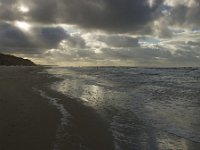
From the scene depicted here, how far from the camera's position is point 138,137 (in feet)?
31.0

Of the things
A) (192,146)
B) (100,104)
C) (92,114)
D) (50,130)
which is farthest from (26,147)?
(100,104)

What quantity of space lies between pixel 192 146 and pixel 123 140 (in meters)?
1.77

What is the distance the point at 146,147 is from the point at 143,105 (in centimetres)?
758

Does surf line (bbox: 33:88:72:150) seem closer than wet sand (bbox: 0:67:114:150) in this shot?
No

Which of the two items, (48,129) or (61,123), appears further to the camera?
(61,123)

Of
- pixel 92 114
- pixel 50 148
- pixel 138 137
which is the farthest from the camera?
pixel 92 114

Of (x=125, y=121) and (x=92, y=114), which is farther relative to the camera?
(x=92, y=114)

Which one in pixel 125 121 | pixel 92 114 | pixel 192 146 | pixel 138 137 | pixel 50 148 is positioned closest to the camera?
pixel 50 148

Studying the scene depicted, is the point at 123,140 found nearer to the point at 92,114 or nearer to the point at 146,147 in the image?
the point at 146,147

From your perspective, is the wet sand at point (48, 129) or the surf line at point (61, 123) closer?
the wet sand at point (48, 129)

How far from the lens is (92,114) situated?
1291cm

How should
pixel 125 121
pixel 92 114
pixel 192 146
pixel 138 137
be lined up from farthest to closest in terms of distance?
pixel 92 114
pixel 125 121
pixel 138 137
pixel 192 146

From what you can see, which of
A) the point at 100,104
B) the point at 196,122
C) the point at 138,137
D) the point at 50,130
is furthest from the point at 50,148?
the point at 100,104

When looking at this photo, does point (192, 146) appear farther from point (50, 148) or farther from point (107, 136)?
point (50, 148)
